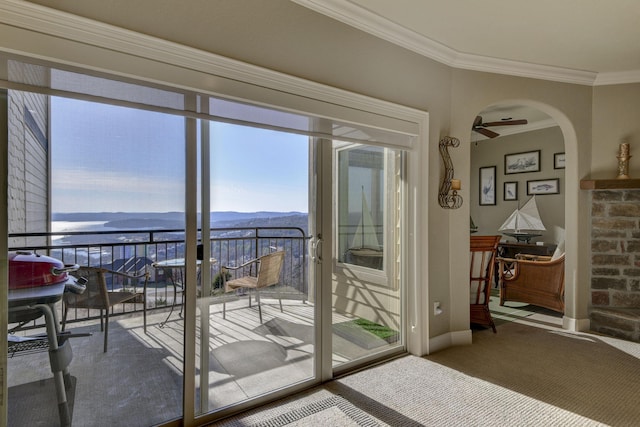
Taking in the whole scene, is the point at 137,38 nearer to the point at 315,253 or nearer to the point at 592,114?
the point at 315,253

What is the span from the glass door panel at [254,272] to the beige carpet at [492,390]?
24 cm

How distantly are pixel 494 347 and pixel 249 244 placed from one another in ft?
8.22

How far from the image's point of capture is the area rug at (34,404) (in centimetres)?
160

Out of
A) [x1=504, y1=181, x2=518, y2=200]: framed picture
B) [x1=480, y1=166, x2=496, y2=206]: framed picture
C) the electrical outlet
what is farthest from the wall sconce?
[x1=480, y1=166, x2=496, y2=206]: framed picture

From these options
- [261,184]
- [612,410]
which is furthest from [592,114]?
[261,184]

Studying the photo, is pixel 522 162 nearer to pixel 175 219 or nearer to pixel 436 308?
pixel 436 308

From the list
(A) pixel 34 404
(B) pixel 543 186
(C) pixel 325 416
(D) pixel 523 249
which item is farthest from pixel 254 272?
(B) pixel 543 186

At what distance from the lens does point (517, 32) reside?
2756 millimetres

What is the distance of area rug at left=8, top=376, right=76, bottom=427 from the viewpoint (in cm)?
160

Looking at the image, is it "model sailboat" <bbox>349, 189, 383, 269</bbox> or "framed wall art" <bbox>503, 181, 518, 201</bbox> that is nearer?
"model sailboat" <bbox>349, 189, 383, 269</bbox>

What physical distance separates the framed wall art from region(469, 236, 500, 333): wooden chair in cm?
299

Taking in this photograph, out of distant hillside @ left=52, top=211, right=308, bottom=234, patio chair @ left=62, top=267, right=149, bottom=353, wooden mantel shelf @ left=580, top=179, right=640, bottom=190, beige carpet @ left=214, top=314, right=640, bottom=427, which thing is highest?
wooden mantel shelf @ left=580, top=179, right=640, bottom=190

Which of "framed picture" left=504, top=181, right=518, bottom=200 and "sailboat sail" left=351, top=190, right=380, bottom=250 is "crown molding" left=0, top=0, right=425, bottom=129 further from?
"framed picture" left=504, top=181, right=518, bottom=200

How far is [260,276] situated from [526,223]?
5053 mm
